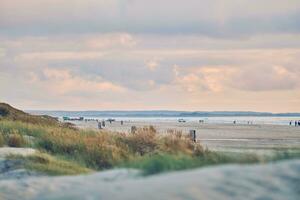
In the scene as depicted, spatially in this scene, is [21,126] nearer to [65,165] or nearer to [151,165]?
[65,165]

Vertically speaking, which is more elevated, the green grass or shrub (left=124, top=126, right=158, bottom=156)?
shrub (left=124, top=126, right=158, bottom=156)

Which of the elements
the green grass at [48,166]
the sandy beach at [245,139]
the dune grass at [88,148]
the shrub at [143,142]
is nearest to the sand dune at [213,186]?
the green grass at [48,166]

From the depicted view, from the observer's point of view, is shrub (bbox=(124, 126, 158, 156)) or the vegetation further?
shrub (bbox=(124, 126, 158, 156))

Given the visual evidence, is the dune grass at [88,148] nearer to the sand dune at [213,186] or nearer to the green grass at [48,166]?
the green grass at [48,166]

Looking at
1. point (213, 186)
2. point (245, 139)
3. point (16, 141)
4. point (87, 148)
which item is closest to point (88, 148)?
point (87, 148)

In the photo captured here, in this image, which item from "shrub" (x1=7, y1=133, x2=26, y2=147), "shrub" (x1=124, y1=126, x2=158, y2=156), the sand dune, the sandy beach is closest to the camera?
the sand dune

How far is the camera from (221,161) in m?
15.3

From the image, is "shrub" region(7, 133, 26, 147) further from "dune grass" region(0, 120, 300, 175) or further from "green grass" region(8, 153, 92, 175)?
"green grass" region(8, 153, 92, 175)

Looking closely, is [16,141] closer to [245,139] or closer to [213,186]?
[213,186]

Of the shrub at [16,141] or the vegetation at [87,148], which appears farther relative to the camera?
the shrub at [16,141]

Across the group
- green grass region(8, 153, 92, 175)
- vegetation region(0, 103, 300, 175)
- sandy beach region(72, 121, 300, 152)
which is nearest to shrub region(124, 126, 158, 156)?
vegetation region(0, 103, 300, 175)

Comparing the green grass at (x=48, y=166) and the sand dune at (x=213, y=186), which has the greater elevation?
the sand dune at (x=213, y=186)

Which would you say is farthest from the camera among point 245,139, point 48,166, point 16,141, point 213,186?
point 245,139

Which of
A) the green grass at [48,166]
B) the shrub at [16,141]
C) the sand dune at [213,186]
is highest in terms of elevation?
the shrub at [16,141]
